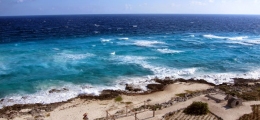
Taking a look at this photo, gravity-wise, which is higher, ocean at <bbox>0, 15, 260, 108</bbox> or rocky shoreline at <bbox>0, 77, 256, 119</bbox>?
ocean at <bbox>0, 15, 260, 108</bbox>

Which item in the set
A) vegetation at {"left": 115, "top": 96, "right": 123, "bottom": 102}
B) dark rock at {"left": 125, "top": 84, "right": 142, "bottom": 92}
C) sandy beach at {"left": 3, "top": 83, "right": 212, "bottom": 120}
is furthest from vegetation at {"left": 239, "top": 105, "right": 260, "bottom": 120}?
dark rock at {"left": 125, "top": 84, "right": 142, "bottom": 92}

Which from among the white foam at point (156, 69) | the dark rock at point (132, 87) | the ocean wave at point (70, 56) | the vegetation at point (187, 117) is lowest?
the dark rock at point (132, 87)

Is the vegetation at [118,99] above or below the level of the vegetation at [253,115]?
below

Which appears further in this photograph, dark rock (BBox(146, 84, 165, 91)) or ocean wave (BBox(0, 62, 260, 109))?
dark rock (BBox(146, 84, 165, 91))

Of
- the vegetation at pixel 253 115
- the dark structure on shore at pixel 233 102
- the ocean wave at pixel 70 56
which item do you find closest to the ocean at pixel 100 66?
the ocean wave at pixel 70 56

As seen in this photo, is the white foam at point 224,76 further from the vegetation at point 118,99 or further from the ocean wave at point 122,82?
the vegetation at point 118,99

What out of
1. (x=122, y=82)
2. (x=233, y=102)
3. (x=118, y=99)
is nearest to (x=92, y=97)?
(x=118, y=99)

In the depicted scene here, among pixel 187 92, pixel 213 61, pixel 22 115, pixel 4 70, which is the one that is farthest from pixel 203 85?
pixel 4 70

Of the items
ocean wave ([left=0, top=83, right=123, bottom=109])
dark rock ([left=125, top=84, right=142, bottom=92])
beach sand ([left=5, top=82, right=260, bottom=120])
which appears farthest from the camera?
dark rock ([left=125, top=84, right=142, bottom=92])

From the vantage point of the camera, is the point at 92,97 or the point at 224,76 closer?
the point at 92,97

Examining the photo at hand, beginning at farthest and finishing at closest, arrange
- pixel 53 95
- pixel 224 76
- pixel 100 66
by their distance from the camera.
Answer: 1. pixel 100 66
2. pixel 224 76
3. pixel 53 95

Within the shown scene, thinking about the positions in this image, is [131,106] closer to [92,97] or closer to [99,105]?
[99,105]

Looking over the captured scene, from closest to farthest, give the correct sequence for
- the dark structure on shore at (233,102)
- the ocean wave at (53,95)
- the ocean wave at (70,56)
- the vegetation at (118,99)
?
the dark structure on shore at (233,102), the ocean wave at (53,95), the vegetation at (118,99), the ocean wave at (70,56)

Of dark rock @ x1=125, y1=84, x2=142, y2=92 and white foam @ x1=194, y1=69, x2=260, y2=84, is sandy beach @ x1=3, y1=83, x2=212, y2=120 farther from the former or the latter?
white foam @ x1=194, y1=69, x2=260, y2=84
